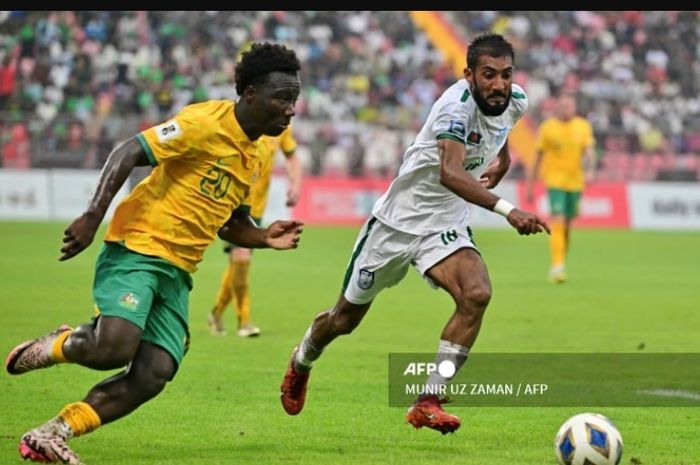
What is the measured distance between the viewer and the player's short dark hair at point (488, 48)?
27.2 ft

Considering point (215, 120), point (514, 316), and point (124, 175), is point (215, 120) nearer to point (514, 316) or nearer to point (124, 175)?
point (124, 175)

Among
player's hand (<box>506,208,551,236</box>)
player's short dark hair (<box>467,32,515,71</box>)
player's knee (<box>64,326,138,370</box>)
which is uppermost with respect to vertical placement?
player's short dark hair (<box>467,32,515,71</box>)

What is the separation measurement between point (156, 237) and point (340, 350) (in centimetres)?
575

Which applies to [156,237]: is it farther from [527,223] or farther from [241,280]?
[241,280]

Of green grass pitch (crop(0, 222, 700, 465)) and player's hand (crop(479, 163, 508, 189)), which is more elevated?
player's hand (crop(479, 163, 508, 189))

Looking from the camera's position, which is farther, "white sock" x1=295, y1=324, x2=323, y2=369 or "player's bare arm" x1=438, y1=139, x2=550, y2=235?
"white sock" x1=295, y1=324, x2=323, y2=369

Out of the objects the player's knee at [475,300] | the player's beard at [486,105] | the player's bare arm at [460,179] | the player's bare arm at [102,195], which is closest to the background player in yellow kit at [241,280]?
the player's beard at [486,105]

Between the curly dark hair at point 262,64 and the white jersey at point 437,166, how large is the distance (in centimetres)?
136

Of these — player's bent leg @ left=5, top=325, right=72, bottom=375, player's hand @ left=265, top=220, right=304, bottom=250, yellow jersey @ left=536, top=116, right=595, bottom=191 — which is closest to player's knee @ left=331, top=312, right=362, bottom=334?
player's hand @ left=265, top=220, right=304, bottom=250

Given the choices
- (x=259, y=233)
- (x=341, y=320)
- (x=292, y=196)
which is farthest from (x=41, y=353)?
(x=292, y=196)

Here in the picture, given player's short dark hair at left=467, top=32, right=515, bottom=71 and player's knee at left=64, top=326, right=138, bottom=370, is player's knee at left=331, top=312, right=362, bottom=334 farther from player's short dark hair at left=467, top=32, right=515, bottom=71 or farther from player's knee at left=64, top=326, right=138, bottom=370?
player's knee at left=64, top=326, right=138, bottom=370

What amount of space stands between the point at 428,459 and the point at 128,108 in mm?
26933

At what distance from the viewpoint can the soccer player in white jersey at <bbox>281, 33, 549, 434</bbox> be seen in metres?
8.06

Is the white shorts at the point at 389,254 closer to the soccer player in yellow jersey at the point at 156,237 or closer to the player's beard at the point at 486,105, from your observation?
the player's beard at the point at 486,105
